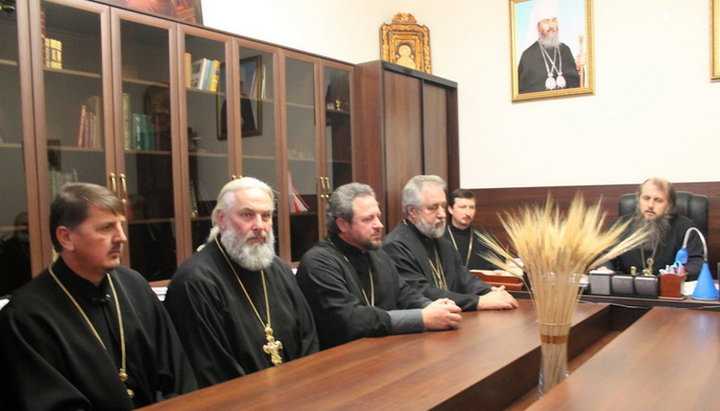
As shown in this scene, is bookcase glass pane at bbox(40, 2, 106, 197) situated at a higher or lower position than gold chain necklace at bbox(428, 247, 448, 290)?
higher

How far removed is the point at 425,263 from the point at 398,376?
4.64 feet

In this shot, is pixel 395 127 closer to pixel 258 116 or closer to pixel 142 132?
pixel 258 116

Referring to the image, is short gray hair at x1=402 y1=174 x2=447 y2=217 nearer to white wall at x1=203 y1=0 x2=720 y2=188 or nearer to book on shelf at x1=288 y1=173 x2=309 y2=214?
book on shelf at x1=288 y1=173 x2=309 y2=214

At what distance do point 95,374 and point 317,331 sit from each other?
3.03 ft

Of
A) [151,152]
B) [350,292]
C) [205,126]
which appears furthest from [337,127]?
[350,292]

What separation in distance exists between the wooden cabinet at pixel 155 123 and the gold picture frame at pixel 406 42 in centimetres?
112

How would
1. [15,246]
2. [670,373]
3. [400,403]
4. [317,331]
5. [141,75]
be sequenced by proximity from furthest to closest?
[141,75] → [15,246] → [317,331] → [670,373] → [400,403]

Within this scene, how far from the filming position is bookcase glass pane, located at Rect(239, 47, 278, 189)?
3635 mm

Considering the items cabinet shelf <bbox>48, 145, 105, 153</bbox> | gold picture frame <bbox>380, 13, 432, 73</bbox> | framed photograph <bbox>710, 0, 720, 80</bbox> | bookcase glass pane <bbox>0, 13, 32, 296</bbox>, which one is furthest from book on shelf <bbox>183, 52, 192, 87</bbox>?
framed photograph <bbox>710, 0, 720, 80</bbox>

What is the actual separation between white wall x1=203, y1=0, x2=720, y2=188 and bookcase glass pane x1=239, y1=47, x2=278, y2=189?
0.44 metres

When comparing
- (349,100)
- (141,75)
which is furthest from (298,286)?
(349,100)

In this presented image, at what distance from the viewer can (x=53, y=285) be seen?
1749 millimetres

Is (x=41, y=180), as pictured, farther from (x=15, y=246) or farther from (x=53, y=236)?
(x=53, y=236)

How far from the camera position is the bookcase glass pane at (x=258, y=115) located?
363 cm
